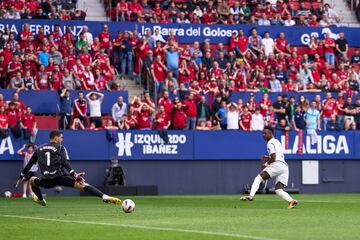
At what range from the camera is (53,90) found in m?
38.2

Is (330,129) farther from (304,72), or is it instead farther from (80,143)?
(80,143)

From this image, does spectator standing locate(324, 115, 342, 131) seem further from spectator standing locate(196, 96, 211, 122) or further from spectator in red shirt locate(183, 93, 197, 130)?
spectator in red shirt locate(183, 93, 197, 130)

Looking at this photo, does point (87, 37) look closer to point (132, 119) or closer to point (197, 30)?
point (132, 119)

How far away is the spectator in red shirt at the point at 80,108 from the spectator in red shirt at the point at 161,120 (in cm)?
280

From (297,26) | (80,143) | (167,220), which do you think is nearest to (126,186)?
(80,143)

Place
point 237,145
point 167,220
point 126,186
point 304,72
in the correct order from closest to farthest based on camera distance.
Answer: point 167,220, point 126,186, point 237,145, point 304,72

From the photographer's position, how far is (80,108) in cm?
3809

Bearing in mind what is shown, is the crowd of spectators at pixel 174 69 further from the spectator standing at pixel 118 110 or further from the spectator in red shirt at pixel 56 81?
the spectator standing at pixel 118 110

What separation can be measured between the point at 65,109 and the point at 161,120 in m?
3.83

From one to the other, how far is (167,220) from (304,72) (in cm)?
2457

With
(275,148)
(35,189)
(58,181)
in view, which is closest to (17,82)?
(275,148)

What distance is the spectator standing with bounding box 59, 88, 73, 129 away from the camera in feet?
124

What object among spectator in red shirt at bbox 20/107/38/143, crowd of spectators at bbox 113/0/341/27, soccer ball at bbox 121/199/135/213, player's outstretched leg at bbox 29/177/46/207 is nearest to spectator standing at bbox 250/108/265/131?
crowd of spectators at bbox 113/0/341/27

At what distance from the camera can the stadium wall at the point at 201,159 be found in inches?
1517
